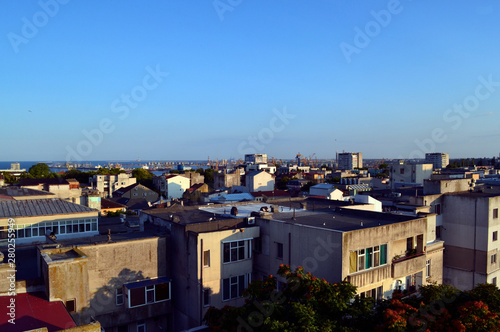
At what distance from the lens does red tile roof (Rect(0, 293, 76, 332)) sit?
10.8 meters

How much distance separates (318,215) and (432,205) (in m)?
9.88

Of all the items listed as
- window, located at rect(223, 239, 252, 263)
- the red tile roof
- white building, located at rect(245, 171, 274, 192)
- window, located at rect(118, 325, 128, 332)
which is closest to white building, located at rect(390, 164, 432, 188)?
white building, located at rect(245, 171, 274, 192)

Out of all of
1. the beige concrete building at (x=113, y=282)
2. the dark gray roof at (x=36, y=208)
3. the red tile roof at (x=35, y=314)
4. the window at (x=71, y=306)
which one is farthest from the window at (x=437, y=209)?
the dark gray roof at (x=36, y=208)

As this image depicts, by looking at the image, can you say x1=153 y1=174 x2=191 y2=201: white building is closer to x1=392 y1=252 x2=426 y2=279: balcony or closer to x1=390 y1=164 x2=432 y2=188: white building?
x1=390 y1=164 x2=432 y2=188: white building

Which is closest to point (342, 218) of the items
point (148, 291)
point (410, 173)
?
point (148, 291)

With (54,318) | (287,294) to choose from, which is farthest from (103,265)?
(287,294)

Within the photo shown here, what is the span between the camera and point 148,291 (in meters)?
16.3

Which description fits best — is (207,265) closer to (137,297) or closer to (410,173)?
(137,297)

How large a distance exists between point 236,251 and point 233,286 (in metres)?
1.69

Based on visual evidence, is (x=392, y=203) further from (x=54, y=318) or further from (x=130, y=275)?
(x=54, y=318)

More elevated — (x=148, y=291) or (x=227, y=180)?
(x=227, y=180)

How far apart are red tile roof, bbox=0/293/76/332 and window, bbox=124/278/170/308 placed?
332cm

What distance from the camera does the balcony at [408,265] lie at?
15.9 m

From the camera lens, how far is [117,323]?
1551cm
